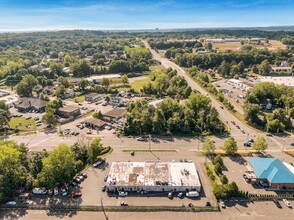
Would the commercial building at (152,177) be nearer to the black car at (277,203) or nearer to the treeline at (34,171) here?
the treeline at (34,171)

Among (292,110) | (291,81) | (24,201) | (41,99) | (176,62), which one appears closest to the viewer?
(24,201)

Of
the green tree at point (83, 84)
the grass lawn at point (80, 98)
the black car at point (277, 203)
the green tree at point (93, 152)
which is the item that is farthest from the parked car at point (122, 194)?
the green tree at point (83, 84)

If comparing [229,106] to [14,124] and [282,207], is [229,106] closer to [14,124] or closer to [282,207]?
[282,207]

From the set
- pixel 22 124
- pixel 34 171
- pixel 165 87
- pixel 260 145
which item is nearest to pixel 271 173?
pixel 260 145

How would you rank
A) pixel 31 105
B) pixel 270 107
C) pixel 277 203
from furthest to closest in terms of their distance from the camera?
pixel 31 105, pixel 270 107, pixel 277 203

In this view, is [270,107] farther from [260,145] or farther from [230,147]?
[230,147]

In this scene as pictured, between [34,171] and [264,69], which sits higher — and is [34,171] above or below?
below

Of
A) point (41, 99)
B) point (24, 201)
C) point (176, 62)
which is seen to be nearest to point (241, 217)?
point (24, 201)
